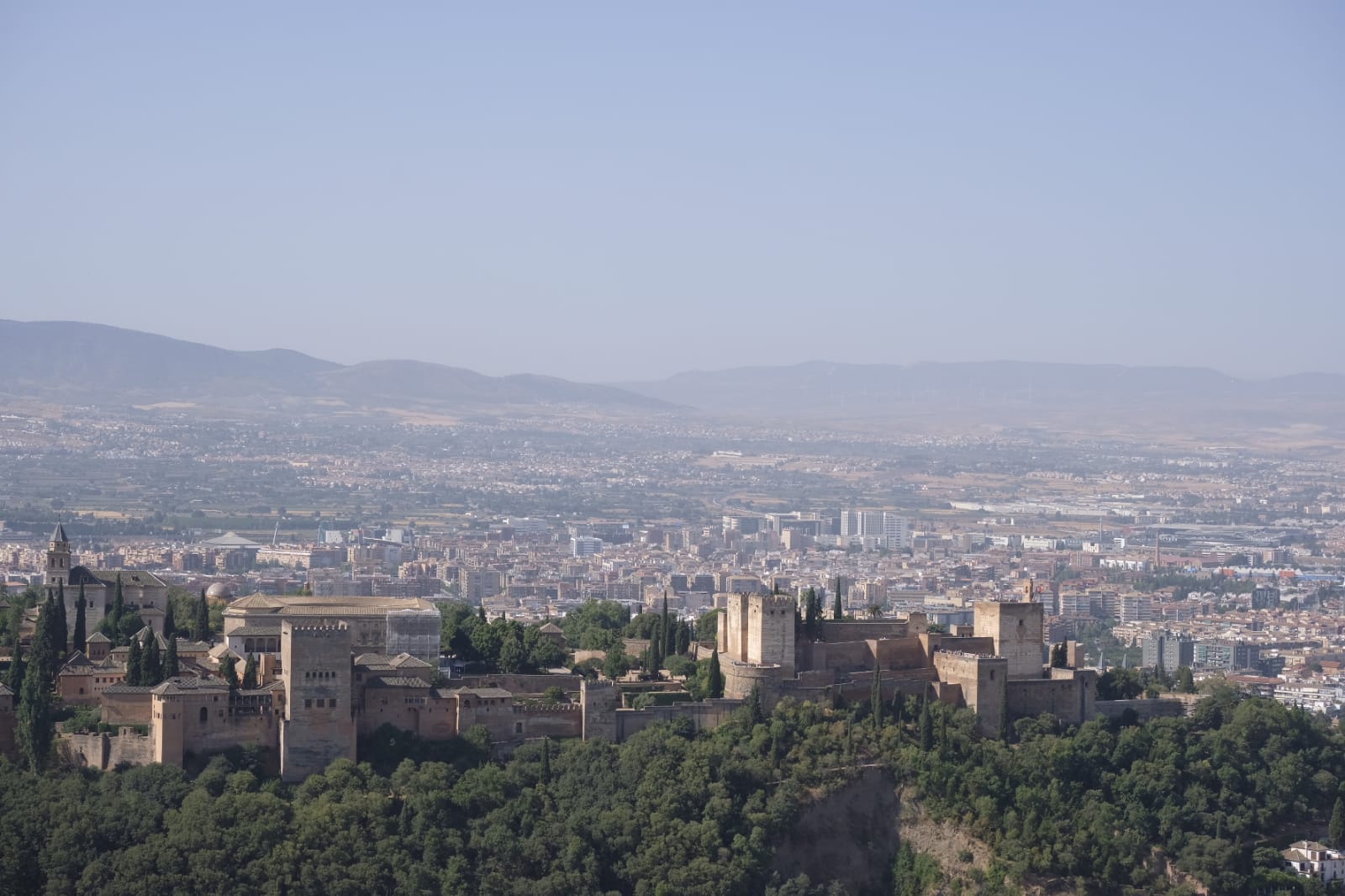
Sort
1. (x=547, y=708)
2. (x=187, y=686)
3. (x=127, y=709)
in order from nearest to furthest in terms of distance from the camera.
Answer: (x=187, y=686)
(x=127, y=709)
(x=547, y=708)

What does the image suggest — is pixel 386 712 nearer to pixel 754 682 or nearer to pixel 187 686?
pixel 187 686

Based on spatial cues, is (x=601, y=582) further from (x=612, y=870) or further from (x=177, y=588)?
(x=612, y=870)

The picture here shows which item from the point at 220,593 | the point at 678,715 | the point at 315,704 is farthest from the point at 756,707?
the point at 220,593

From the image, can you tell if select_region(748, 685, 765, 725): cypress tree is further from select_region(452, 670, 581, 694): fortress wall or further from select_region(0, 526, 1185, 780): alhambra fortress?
→ select_region(452, 670, 581, 694): fortress wall

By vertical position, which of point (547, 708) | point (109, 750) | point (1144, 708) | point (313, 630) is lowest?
point (1144, 708)

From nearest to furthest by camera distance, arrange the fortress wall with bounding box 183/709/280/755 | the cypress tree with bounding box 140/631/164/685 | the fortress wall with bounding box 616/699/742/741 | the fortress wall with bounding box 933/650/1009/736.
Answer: the fortress wall with bounding box 183/709/280/755, the cypress tree with bounding box 140/631/164/685, the fortress wall with bounding box 616/699/742/741, the fortress wall with bounding box 933/650/1009/736

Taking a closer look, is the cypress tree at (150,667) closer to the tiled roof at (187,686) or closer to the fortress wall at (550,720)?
the tiled roof at (187,686)

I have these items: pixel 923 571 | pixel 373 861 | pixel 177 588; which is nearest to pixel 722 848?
pixel 373 861

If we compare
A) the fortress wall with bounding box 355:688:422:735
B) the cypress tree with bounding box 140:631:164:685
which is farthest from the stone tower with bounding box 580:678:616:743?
the cypress tree with bounding box 140:631:164:685
